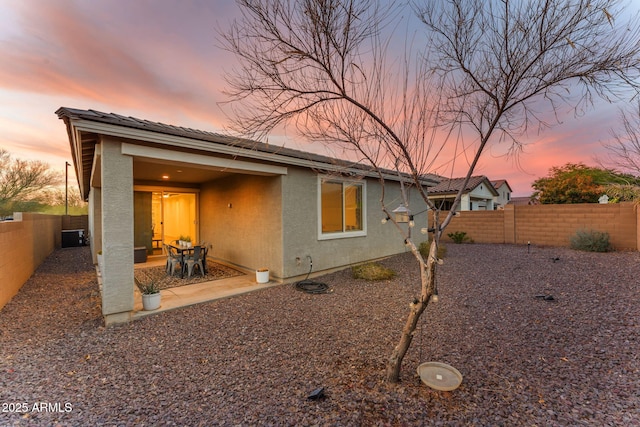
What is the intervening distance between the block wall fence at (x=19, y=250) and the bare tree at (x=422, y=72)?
5.43 m

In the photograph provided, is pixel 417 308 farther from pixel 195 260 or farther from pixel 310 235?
pixel 195 260

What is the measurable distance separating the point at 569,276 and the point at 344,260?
17.3 feet

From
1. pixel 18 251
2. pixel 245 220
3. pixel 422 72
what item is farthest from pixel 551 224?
pixel 18 251

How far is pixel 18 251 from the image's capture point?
19.9ft

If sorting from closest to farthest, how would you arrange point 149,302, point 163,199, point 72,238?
point 149,302
point 163,199
point 72,238

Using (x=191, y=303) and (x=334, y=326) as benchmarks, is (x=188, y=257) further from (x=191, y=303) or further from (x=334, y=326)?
(x=334, y=326)

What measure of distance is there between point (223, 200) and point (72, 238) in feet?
36.4

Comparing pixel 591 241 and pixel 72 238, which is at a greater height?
pixel 72 238

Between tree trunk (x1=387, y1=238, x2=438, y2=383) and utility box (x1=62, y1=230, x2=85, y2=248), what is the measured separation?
1712 cm

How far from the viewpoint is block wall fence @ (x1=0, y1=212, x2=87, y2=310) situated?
4.97m

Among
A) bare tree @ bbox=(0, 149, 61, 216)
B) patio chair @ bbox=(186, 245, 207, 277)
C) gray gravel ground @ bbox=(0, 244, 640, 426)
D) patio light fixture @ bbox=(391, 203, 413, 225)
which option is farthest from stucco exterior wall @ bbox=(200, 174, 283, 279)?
bare tree @ bbox=(0, 149, 61, 216)

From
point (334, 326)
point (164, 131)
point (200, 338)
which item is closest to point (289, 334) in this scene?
point (334, 326)

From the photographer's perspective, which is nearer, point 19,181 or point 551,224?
point 551,224

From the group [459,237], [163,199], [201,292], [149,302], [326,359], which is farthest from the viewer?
[459,237]
